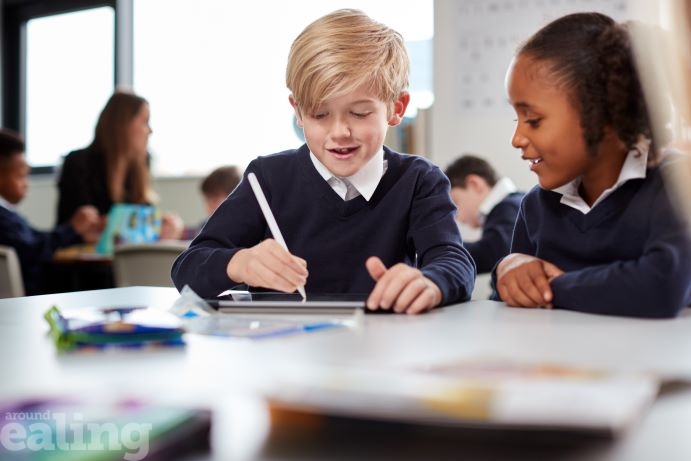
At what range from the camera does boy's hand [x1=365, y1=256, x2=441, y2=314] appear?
0.83 m

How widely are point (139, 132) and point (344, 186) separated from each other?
2.39 metres

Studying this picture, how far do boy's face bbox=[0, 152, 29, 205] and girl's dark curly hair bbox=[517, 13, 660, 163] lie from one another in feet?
10.1

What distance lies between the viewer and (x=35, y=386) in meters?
0.45

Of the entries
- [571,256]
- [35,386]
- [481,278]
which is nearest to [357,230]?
[571,256]

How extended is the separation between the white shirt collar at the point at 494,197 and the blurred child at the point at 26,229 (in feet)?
5.34

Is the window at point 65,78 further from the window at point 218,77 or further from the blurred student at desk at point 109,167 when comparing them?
the blurred student at desk at point 109,167

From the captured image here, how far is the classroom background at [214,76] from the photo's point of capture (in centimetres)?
346

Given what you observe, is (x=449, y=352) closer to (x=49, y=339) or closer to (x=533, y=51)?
(x=49, y=339)

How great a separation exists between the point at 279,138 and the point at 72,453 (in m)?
4.29

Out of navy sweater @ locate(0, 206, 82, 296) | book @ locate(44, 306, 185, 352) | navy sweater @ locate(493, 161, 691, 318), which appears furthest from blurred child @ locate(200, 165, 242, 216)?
book @ locate(44, 306, 185, 352)

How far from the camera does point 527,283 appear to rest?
3.10ft

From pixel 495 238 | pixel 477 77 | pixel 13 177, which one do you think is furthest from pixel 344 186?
pixel 13 177

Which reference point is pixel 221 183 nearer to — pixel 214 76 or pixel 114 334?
pixel 214 76

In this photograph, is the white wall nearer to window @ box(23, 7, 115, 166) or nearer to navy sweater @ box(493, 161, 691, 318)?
navy sweater @ box(493, 161, 691, 318)
